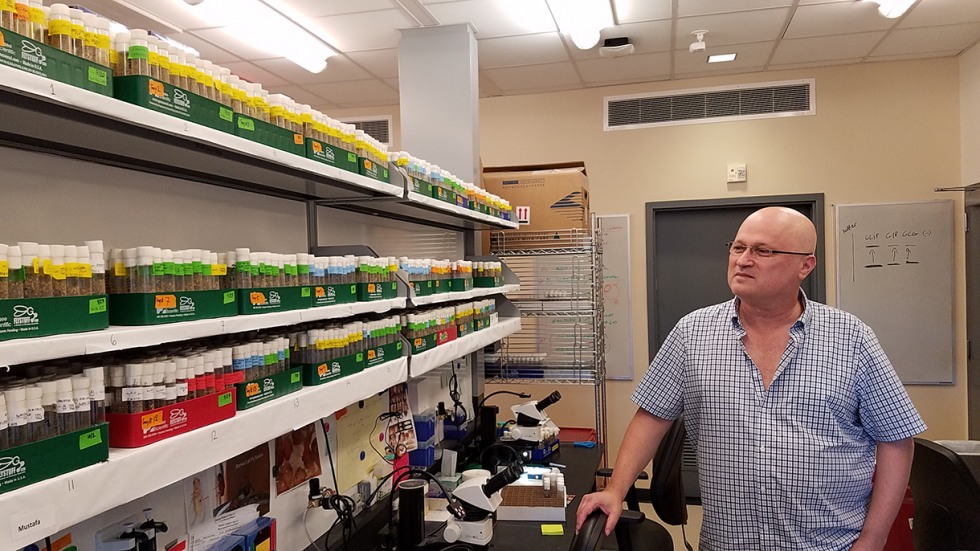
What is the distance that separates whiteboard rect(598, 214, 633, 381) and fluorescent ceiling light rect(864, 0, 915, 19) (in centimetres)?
216

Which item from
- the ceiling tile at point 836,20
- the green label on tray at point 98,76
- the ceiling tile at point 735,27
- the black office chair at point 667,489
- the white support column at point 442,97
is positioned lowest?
the black office chair at point 667,489

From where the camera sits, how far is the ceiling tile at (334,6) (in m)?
3.39

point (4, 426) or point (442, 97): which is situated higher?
point (442, 97)

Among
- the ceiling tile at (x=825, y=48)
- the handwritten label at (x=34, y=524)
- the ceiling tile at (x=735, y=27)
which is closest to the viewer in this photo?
the handwritten label at (x=34, y=524)

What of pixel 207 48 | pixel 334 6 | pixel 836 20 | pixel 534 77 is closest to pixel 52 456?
pixel 334 6

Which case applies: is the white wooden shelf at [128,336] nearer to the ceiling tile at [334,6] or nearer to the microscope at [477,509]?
the microscope at [477,509]

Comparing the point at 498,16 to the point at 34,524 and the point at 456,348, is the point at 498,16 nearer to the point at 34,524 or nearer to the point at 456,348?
the point at 456,348

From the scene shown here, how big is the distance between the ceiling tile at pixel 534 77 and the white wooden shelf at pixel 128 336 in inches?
138

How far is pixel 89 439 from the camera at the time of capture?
0.97 metres

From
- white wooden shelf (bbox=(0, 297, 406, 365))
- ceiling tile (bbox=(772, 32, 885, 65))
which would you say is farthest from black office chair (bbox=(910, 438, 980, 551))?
ceiling tile (bbox=(772, 32, 885, 65))

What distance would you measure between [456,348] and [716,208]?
3289 millimetres

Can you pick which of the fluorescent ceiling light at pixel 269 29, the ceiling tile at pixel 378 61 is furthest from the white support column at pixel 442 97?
the fluorescent ceiling light at pixel 269 29

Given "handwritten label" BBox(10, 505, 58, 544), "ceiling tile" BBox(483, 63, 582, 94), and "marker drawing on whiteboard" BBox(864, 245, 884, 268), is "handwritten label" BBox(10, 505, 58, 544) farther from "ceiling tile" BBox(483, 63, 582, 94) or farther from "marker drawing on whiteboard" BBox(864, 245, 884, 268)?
"marker drawing on whiteboard" BBox(864, 245, 884, 268)

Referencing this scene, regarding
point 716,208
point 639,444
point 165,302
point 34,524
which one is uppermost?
point 716,208
